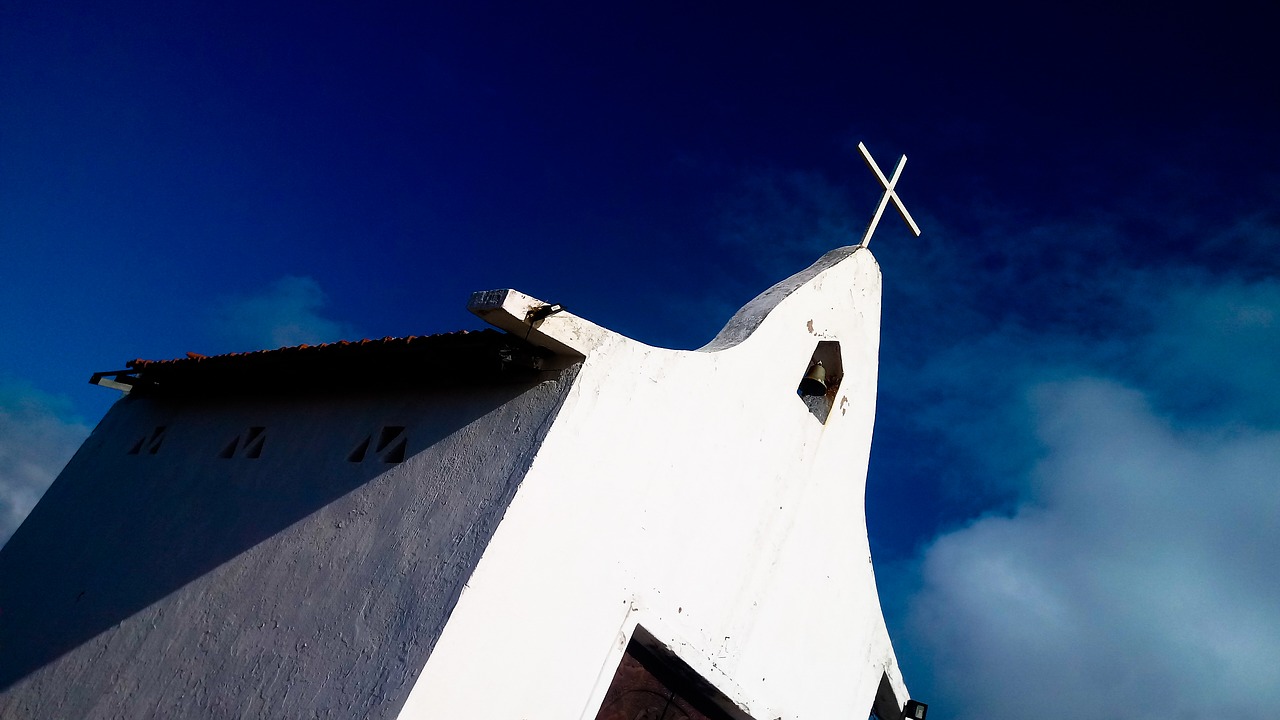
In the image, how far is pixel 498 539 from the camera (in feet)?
15.9

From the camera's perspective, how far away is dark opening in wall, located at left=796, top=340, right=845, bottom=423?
7656mm

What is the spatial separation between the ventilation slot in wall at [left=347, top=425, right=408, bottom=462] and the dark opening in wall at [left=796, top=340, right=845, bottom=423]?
373 centimetres

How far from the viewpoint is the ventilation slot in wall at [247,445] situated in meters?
7.61

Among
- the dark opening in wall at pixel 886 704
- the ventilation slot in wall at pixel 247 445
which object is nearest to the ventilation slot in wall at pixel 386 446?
the ventilation slot in wall at pixel 247 445

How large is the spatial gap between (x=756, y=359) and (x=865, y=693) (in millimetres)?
3866

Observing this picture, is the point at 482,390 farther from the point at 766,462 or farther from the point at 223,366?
the point at 223,366

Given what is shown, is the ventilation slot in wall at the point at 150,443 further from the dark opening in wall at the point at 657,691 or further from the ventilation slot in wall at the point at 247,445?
the dark opening in wall at the point at 657,691

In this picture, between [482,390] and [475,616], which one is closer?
[475,616]

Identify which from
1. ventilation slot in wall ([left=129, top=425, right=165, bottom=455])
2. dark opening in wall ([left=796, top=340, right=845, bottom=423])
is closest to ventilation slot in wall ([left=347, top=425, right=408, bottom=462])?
dark opening in wall ([left=796, top=340, right=845, bottom=423])

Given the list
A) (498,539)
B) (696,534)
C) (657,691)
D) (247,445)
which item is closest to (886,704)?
(657,691)

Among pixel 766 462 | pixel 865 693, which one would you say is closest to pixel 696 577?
pixel 766 462

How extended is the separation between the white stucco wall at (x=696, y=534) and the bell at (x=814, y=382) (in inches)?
7.7

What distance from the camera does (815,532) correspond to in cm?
745

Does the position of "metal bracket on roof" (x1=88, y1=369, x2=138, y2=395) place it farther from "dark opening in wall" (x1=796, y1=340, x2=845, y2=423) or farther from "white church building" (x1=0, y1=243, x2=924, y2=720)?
"dark opening in wall" (x1=796, y1=340, x2=845, y2=423)
